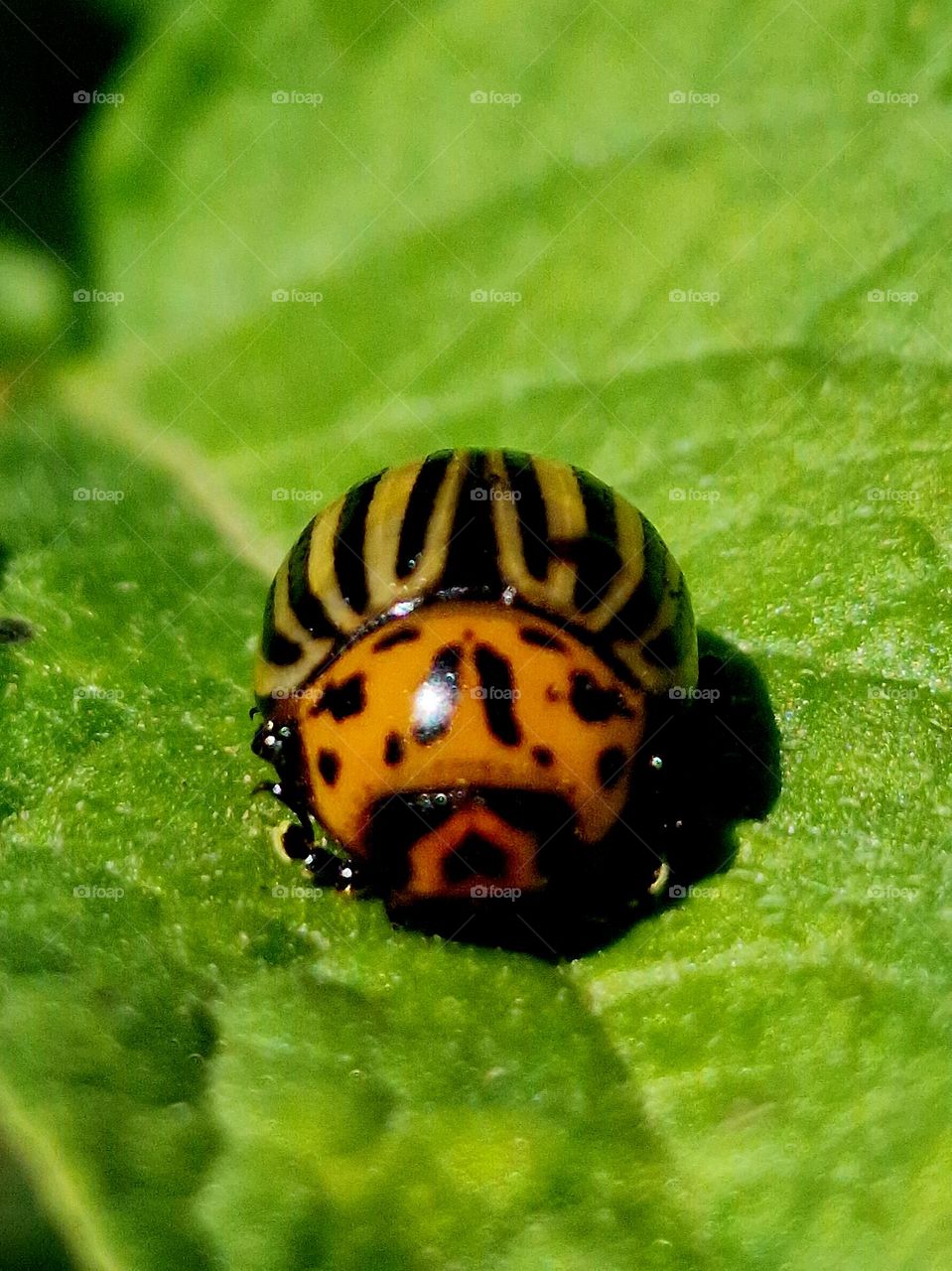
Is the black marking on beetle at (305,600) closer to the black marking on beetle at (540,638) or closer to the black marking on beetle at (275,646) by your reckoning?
the black marking on beetle at (275,646)

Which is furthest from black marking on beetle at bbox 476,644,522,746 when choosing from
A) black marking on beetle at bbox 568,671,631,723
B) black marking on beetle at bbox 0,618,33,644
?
black marking on beetle at bbox 0,618,33,644

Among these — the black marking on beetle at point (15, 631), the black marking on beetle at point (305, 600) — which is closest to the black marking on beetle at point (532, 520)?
the black marking on beetle at point (305, 600)

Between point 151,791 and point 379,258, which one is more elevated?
point 379,258

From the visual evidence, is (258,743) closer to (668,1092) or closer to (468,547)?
(468,547)

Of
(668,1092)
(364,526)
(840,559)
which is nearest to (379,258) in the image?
(364,526)

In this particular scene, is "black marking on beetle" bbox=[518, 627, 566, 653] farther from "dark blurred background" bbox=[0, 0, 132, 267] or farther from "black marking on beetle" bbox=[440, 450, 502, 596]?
"dark blurred background" bbox=[0, 0, 132, 267]
